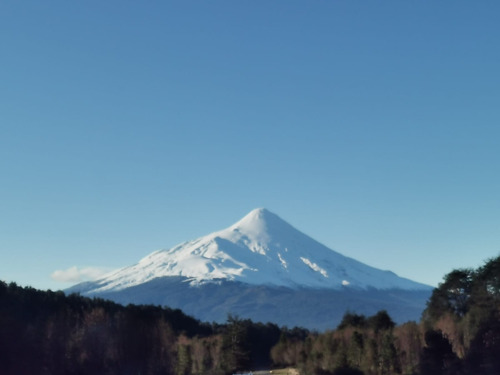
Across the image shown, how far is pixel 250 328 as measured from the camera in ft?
449

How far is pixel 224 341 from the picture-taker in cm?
10338

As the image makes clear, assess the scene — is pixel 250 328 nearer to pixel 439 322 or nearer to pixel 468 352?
pixel 439 322

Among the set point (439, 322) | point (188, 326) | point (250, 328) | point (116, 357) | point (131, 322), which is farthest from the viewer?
point (250, 328)

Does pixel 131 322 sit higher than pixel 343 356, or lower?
higher

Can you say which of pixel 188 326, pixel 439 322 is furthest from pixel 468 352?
pixel 188 326

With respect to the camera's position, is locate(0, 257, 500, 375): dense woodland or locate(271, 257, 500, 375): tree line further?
locate(0, 257, 500, 375): dense woodland

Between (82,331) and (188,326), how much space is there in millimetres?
41560

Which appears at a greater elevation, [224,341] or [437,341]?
[224,341]

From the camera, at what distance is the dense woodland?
70.7m

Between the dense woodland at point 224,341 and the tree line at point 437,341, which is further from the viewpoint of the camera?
the dense woodland at point 224,341

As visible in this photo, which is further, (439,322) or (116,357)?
(116,357)

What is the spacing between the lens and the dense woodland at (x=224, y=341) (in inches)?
2783

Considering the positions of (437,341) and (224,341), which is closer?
(437,341)

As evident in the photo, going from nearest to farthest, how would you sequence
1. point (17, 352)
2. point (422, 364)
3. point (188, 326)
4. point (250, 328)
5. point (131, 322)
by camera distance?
point (17, 352)
point (422, 364)
point (131, 322)
point (188, 326)
point (250, 328)
